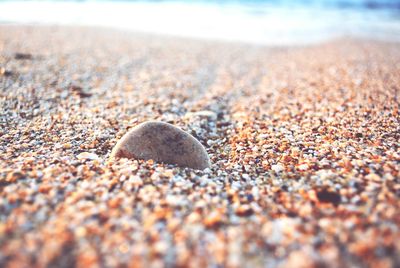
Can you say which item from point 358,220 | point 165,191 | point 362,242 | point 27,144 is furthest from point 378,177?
point 27,144

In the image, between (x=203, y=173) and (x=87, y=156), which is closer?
(x=203, y=173)

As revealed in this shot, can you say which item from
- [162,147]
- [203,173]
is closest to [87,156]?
[162,147]

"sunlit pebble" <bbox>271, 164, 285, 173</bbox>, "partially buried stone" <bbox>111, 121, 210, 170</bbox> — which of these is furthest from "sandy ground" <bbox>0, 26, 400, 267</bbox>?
"partially buried stone" <bbox>111, 121, 210, 170</bbox>

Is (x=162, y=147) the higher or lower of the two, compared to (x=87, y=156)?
higher

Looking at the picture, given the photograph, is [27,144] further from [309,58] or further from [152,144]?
[309,58]

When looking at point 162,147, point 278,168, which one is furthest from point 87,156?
point 278,168

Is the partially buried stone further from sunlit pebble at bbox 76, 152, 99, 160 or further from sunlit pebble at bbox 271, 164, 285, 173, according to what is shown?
sunlit pebble at bbox 271, 164, 285, 173

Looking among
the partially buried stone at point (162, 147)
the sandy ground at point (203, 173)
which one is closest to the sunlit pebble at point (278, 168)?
the sandy ground at point (203, 173)

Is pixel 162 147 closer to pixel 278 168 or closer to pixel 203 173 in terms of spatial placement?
pixel 203 173

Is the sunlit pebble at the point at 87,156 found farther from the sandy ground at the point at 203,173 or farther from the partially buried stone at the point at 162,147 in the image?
the partially buried stone at the point at 162,147
